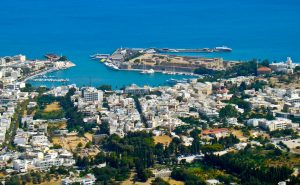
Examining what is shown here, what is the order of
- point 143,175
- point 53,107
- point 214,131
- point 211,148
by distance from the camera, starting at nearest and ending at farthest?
point 143,175 < point 211,148 < point 214,131 < point 53,107

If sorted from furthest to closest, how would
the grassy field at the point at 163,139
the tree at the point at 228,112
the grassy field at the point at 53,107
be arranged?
the grassy field at the point at 53,107, the tree at the point at 228,112, the grassy field at the point at 163,139

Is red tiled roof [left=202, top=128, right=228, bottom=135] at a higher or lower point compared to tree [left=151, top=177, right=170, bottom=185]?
higher

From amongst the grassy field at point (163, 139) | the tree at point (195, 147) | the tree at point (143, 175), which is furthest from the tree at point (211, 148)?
the tree at point (143, 175)

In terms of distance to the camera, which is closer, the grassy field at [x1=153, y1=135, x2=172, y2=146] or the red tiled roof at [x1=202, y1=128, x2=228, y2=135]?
the grassy field at [x1=153, y1=135, x2=172, y2=146]

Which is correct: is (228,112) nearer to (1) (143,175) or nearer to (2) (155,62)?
(1) (143,175)

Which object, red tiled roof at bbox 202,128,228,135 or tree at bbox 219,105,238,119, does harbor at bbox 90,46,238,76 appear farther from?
red tiled roof at bbox 202,128,228,135

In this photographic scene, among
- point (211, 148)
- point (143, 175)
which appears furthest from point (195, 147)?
point (143, 175)

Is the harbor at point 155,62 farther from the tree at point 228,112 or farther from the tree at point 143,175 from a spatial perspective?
the tree at point 143,175

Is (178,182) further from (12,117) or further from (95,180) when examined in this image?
(12,117)

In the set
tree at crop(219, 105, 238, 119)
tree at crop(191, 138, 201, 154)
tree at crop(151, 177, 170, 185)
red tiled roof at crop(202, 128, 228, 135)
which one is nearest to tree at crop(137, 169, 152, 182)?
tree at crop(151, 177, 170, 185)

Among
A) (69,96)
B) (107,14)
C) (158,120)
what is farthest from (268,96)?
(107,14)

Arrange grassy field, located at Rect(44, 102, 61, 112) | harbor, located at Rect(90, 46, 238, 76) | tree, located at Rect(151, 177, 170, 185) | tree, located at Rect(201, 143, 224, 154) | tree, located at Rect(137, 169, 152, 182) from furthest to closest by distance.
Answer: harbor, located at Rect(90, 46, 238, 76)
grassy field, located at Rect(44, 102, 61, 112)
tree, located at Rect(201, 143, 224, 154)
tree, located at Rect(137, 169, 152, 182)
tree, located at Rect(151, 177, 170, 185)
